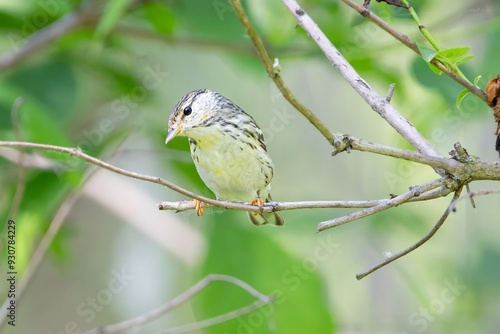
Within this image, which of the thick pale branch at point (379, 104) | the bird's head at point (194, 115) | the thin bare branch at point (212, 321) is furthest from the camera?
the bird's head at point (194, 115)

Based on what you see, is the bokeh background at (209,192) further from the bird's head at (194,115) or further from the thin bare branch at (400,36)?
the thin bare branch at (400,36)

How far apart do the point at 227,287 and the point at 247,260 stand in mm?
176

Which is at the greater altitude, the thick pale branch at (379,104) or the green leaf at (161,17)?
the thick pale branch at (379,104)

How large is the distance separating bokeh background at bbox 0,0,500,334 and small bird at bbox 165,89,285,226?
0.22 meters

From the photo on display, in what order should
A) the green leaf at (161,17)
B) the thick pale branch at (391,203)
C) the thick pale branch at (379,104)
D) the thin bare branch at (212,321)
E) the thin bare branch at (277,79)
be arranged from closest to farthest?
the thin bare branch at (277,79) → the thick pale branch at (391,203) → the thick pale branch at (379,104) → the thin bare branch at (212,321) → the green leaf at (161,17)

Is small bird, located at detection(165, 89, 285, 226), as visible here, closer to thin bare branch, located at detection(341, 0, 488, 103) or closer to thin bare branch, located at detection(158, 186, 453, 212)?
thin bare branch, located at detection(158, 186, 453, 212)

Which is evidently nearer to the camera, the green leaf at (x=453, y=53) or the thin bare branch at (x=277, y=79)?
the thin bare branch at (x=277, y=79)

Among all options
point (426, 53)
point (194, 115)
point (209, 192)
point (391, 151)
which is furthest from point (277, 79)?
point (209, 192)

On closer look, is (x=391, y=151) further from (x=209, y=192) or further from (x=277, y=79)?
(x=209, y=192)

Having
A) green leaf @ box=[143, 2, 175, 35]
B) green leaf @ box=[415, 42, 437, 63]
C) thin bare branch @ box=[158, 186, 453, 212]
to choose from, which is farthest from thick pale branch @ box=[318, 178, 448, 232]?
green leaf @ box=[143, 2, 175, 35]

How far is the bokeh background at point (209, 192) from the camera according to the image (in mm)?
3699

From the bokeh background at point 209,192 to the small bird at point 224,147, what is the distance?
221 mm

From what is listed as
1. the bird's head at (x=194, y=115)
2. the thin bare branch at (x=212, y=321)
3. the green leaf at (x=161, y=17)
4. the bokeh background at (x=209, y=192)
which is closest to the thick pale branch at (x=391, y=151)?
the bokeh background at (x=209, y=192)

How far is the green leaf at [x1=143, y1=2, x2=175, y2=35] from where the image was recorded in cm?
389
